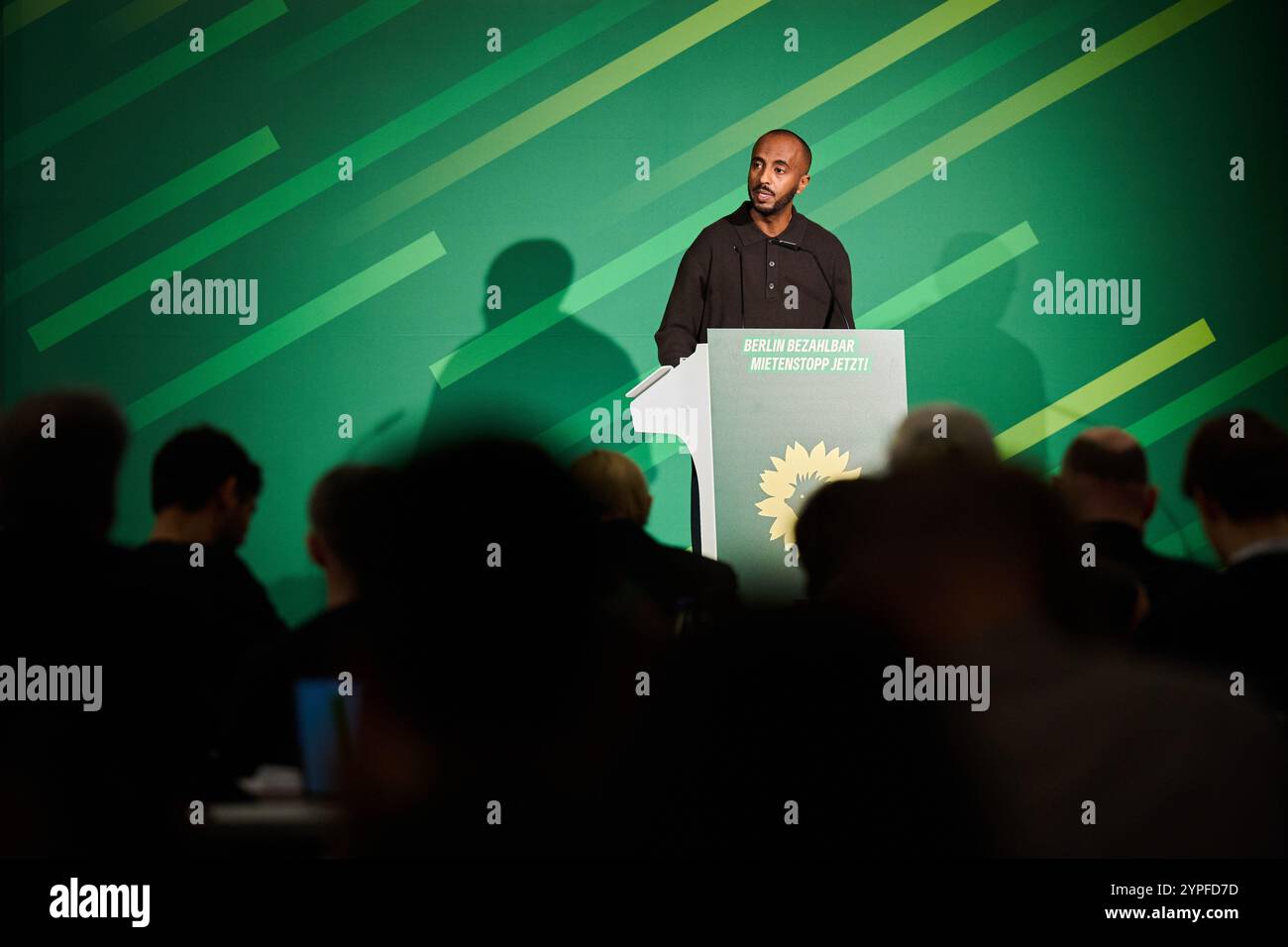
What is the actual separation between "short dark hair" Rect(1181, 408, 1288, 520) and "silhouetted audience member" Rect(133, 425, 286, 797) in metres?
1.31

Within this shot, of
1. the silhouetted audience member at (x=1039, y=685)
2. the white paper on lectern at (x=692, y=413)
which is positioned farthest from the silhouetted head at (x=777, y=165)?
the silhouetted audience member at (x=1039, y=685)

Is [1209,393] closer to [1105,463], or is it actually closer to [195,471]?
[1105,463]

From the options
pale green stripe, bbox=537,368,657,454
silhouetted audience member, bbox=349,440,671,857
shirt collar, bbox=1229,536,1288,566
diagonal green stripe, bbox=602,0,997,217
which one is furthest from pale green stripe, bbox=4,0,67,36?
shirt collar, bbox=1229,536,1288,566

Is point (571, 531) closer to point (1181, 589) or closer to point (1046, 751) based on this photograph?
point (1046, 751)

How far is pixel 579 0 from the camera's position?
5324mm

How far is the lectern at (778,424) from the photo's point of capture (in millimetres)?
2479

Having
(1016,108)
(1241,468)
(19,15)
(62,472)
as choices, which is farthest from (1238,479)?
(19,15)

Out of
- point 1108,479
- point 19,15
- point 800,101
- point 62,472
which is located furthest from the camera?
point 800,101

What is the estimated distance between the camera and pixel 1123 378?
17.5ft

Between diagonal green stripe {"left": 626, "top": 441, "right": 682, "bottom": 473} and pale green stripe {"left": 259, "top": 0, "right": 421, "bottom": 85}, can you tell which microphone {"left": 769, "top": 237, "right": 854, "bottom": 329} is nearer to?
diagonal green stripe {"left": 626, "top": 441, "right": 682, "bottom": 473}

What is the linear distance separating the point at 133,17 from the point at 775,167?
2811mm

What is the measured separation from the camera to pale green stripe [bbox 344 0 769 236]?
5203mm

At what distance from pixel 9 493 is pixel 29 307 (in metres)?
3.79
